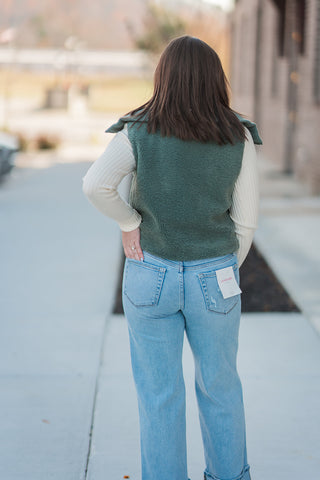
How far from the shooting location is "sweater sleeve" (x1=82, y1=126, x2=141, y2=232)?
2.44 m

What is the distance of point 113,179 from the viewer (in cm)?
249

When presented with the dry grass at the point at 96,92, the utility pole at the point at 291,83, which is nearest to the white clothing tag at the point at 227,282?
the utility pole at the point at 291,83

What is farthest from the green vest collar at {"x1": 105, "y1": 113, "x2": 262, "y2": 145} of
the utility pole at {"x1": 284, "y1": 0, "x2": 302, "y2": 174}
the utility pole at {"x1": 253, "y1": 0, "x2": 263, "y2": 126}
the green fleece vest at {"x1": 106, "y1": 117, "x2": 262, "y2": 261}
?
the utility pole at {"x1": 253, "y1": 0, "x2": 263, "y2": 126}

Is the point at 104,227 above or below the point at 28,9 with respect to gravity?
above

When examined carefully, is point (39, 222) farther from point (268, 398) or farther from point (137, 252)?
point (137, 252)

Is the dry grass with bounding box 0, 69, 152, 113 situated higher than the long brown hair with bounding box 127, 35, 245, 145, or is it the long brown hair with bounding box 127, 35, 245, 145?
the long brown hair with bounding box 127, 35, 245, 145

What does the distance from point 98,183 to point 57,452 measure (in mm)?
1544

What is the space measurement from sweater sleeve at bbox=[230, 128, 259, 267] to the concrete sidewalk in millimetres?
1199

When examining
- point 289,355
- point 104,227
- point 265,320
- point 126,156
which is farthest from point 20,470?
point 104,227

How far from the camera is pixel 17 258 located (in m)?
7.61

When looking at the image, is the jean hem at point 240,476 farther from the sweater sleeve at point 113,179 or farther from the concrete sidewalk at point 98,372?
the sweater sleeve at point 113,179

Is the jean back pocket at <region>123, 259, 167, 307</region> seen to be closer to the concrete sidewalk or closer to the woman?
the woman

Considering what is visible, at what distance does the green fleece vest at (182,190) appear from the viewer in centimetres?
241

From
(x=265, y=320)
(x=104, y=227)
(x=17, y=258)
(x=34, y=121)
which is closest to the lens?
(x=265, y=320)
